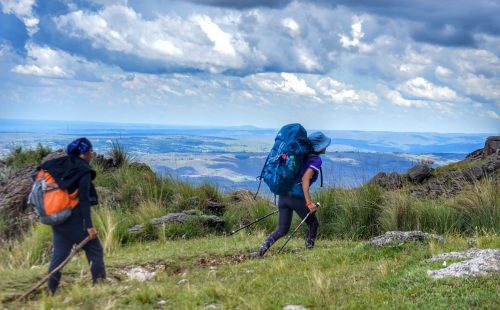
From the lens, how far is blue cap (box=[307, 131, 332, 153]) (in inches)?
357

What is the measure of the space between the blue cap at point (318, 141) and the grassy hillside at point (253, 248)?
1628 mm

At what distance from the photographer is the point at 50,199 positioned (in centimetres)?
657

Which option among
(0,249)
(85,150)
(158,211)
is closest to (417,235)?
(85,150)

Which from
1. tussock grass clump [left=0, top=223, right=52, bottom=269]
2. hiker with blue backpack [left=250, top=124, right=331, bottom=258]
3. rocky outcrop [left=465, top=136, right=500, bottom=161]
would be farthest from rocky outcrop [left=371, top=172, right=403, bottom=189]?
tussock grass clump [left=0, top=223, right=52, bottom=269]

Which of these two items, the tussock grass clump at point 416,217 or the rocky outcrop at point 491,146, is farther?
the rocky outcrop at point 491,146

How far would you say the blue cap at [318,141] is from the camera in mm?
9062

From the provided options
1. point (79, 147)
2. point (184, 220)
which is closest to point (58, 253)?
point (79, 147)

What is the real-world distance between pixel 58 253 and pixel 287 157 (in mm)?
3610

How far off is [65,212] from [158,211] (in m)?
6.87

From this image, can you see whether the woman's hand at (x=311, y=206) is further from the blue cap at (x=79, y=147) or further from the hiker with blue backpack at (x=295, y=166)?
the blue cap at (x=79, y=147)

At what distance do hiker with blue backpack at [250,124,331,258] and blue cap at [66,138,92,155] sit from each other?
3134 millimetres

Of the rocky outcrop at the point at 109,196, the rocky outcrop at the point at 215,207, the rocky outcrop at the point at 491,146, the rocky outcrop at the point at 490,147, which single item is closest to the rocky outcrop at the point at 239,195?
the rocky outcrop at the point at 215,207

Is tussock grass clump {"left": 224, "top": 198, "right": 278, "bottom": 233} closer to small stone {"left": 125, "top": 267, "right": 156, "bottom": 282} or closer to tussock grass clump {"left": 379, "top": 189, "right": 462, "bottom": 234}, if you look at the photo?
tussock grass clump {"left": 379, "top": 189, "right": 462, "bottom": 234}

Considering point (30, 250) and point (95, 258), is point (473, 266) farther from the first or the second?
point (30, 250)
